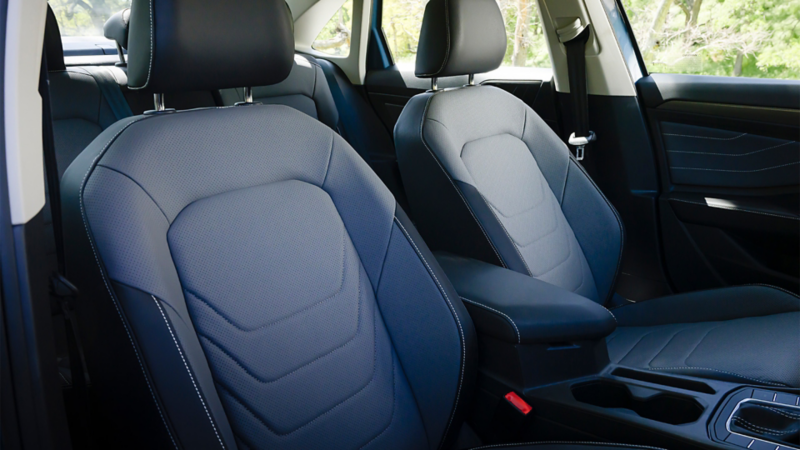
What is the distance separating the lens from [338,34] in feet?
11.5

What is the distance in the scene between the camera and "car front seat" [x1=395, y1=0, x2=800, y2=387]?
166cm

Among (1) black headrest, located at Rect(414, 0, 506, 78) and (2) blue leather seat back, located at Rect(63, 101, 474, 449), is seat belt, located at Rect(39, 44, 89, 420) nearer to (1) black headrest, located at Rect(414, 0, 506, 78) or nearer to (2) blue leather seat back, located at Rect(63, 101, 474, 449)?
(2) blue leather seat back, located at Rect(63, 101, 474, 449)

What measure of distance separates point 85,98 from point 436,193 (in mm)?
1270

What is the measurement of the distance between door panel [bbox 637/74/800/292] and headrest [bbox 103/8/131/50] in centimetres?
195

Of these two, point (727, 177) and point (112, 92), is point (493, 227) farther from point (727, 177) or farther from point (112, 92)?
point (112, 92)

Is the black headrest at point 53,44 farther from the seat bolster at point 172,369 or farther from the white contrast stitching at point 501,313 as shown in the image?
the white contrast stitching at point 501,313

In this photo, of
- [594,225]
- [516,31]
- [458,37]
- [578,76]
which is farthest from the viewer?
[516,31]

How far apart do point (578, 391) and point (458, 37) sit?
101 cm

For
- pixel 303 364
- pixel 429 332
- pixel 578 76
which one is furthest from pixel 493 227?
pixel 578 76

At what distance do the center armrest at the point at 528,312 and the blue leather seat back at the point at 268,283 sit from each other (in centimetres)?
11

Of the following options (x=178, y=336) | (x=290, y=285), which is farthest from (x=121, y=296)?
(x=290, y=285)

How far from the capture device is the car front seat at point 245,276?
0.99 m

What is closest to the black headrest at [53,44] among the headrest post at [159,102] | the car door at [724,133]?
the headrest post at [159,102]

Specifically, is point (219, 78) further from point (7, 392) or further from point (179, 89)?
point (7, 392)
